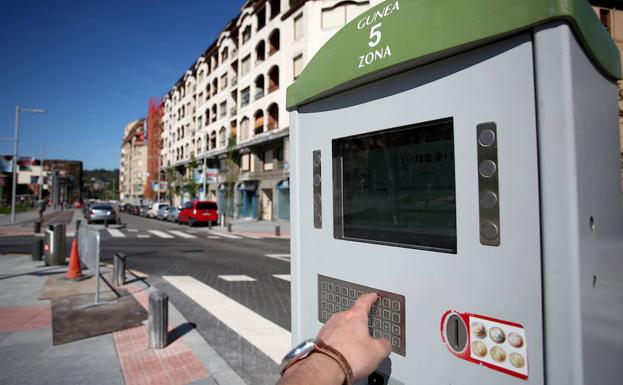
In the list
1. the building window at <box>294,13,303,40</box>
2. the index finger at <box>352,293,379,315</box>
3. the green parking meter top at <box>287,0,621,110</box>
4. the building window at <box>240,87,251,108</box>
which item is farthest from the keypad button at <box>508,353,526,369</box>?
the building window at <box>240,87,251,108</box>

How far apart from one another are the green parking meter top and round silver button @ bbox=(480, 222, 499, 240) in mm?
576

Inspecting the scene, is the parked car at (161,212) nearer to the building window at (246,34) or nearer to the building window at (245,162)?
the building window at (245,162)

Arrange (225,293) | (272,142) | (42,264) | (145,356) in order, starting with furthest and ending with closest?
(272,142)
(42,264)
(225,293)
(145,356)

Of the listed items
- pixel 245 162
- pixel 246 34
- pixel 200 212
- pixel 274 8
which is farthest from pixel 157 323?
pixel 246 34

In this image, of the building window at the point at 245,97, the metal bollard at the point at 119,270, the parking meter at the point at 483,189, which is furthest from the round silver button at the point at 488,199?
the building window at the point at 245,97

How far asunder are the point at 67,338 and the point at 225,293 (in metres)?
2.66

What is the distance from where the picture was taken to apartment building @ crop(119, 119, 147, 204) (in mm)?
85812

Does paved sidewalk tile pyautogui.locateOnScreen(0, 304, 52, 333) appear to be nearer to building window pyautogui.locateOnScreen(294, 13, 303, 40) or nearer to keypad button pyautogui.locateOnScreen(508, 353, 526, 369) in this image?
keypad button pyautogui.locateOnScreen(508, 353, 526, 369)

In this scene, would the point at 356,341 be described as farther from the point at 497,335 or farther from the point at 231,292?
the point at 231,292

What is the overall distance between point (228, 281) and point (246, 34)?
31022mm

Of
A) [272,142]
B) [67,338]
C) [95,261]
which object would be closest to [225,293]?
[95,261]

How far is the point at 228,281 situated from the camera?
26.1 ft

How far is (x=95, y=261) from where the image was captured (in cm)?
624

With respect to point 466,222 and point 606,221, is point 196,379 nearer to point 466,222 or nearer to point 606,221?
point 466,222
